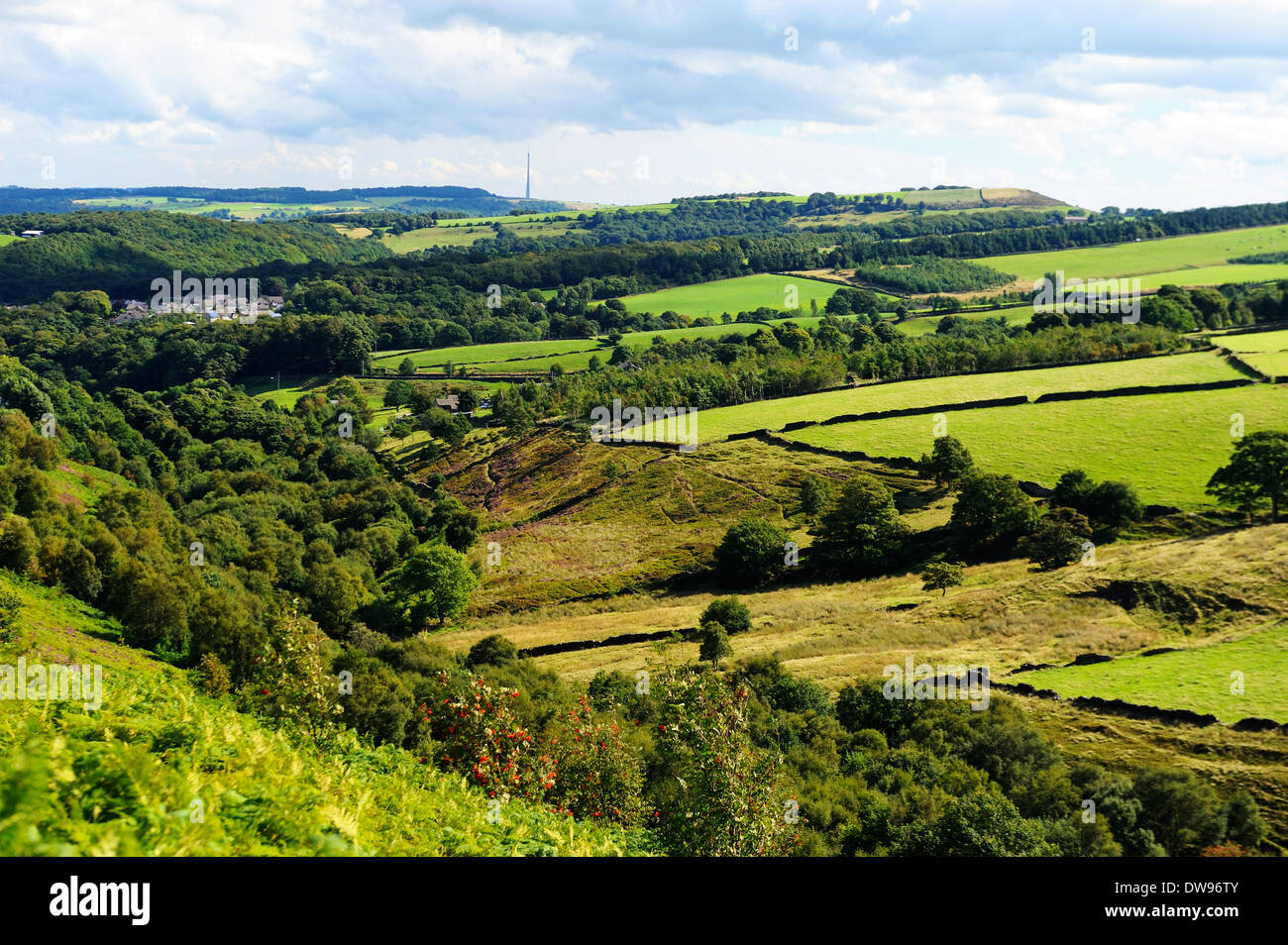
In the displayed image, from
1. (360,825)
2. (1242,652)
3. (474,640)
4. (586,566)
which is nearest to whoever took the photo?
(360,825)

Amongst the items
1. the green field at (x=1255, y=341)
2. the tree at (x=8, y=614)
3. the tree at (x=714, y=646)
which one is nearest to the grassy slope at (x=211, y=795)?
the tree at (x=8, y=614)

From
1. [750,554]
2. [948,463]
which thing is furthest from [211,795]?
[948,463]

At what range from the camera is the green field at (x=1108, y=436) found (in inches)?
2859

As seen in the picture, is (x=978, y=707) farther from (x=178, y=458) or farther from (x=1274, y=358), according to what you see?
(x=178, y=458)

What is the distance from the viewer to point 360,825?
8.94 meters

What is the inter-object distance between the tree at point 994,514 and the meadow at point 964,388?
1219 inches

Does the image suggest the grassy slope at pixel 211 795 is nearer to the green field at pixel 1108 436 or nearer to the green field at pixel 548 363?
the green field at pixel 1108 436

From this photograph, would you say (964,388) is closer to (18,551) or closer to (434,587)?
(434,587)

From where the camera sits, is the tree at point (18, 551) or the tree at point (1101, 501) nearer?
the tree at point (18, 551)

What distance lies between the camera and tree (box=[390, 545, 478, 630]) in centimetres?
6488

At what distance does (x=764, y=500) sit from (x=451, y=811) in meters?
72.8

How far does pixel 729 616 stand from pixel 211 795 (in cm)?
5076

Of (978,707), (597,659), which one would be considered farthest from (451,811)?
(597,659)
